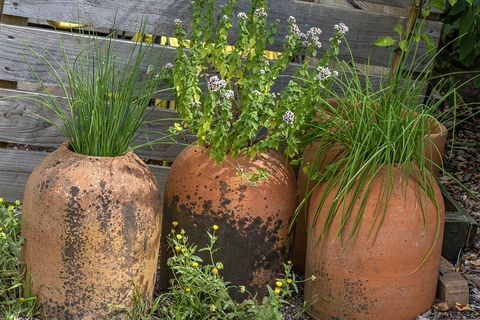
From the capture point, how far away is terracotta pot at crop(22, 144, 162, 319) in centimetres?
359

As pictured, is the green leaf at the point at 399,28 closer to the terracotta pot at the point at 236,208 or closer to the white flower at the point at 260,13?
the white flower at the point at 260,13

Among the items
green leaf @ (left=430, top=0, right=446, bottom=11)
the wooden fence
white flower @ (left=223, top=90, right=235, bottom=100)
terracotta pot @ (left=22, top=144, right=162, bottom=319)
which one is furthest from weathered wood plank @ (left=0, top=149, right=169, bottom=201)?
green leaf @ (left=430, top=0, right=446, bottom=11)

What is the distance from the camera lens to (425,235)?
3865 millimetres

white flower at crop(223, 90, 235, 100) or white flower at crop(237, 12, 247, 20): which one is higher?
white flower at crop(237, 12, 247, 20)

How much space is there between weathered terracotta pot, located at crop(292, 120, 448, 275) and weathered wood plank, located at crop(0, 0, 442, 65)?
650 millimetres

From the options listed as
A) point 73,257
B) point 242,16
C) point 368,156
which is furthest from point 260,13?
point 73,257

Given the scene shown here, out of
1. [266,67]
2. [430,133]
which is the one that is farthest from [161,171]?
[430,133]

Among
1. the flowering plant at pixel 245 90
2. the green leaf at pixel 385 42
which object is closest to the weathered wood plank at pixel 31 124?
the flowering plant at pixel 245 90

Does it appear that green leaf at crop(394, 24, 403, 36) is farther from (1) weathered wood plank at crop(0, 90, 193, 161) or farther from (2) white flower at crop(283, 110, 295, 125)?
(1) weathered wood plank at crop(0, 90, 193, 161)

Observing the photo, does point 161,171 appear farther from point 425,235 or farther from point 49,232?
point 425,235

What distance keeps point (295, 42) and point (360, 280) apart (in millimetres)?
1078

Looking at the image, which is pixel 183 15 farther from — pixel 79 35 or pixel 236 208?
pixel 236 208

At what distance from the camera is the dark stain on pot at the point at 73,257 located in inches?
141

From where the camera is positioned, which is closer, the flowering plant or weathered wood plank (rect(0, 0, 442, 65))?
the flowering plant
